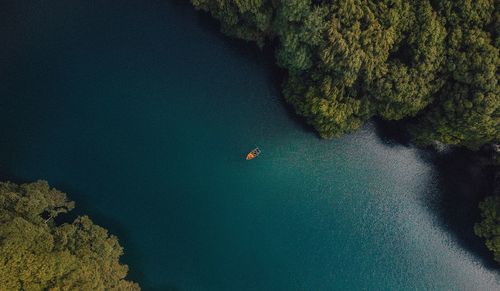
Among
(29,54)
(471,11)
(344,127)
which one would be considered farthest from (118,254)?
(471,11)

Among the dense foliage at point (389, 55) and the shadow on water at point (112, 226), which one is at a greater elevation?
the dense foliage at point (389, 55)

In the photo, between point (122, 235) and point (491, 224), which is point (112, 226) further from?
point (491, 224)

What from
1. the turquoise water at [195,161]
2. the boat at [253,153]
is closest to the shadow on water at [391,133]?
the turquoise water at [195,161]

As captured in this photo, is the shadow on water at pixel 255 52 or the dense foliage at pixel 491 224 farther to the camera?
the dense foliage at pixel 491 224

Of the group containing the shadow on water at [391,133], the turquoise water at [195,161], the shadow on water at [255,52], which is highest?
the shadow on water at [255,52]

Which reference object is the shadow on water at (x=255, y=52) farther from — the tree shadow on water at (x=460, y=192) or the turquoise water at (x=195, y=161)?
the tree shadow on water at (x=460, y=192)

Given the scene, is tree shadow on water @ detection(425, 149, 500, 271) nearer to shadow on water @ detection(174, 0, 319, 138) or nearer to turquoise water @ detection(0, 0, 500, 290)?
turquoise water @ detection(0, 0, 500, 290)
